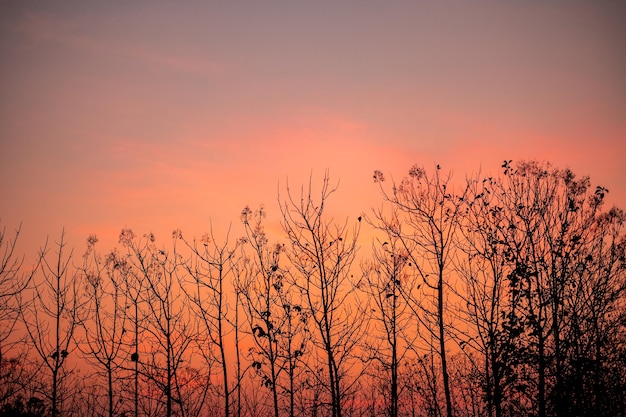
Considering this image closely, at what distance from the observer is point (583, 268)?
15.3 m

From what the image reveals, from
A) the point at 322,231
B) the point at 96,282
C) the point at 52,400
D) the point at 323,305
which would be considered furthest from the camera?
the point at 96,282

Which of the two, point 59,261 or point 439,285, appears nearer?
point 439,285

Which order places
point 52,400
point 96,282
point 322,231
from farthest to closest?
point 96,282 < point 52,400 < point 322,231

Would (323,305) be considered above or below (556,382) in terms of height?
above

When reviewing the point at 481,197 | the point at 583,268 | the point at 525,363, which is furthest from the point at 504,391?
the point at 481,197

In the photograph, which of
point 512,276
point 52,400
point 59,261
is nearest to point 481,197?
point 512,276

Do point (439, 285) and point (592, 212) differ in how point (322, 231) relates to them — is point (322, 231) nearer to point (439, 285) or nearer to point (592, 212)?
point (439, 285)

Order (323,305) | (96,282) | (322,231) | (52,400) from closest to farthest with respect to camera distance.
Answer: (323,305) < (322,231) < (52,400) < (96,282)

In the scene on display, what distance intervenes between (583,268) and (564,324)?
184 cm

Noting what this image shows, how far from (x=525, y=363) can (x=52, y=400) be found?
49.5 feet

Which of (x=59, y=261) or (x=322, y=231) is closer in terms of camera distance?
(x=322, y=231)

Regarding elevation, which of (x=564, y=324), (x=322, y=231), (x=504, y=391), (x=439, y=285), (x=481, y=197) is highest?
(x=481, y=197)

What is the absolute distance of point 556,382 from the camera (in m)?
14.4

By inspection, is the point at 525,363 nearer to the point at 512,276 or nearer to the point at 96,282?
the point at 512,276
